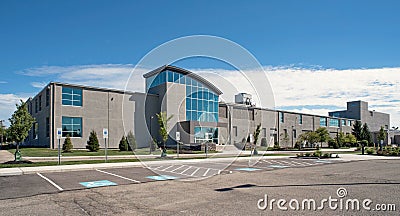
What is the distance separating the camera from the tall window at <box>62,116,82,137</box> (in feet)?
133

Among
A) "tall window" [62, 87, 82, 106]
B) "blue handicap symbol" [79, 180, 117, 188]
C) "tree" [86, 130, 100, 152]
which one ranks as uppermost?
"tall window" [62, 87, 82, 106]

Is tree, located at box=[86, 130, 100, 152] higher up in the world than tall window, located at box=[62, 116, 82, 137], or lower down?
lower down

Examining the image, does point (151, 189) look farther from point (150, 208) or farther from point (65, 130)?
point (65, 130)

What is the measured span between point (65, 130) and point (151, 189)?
32390mm

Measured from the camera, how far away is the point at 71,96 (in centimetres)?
4162

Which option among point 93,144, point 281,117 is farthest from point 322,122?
point 93,144

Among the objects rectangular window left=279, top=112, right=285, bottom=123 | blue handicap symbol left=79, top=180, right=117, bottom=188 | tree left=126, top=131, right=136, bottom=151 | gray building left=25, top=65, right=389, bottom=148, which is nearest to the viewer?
blue handicap symbol left=79, top=180, right=117, bottom=188

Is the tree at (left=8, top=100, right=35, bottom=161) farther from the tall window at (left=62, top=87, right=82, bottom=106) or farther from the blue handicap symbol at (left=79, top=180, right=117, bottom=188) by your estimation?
the tall window at (left=62, top=87, right=82, bottom=106)
